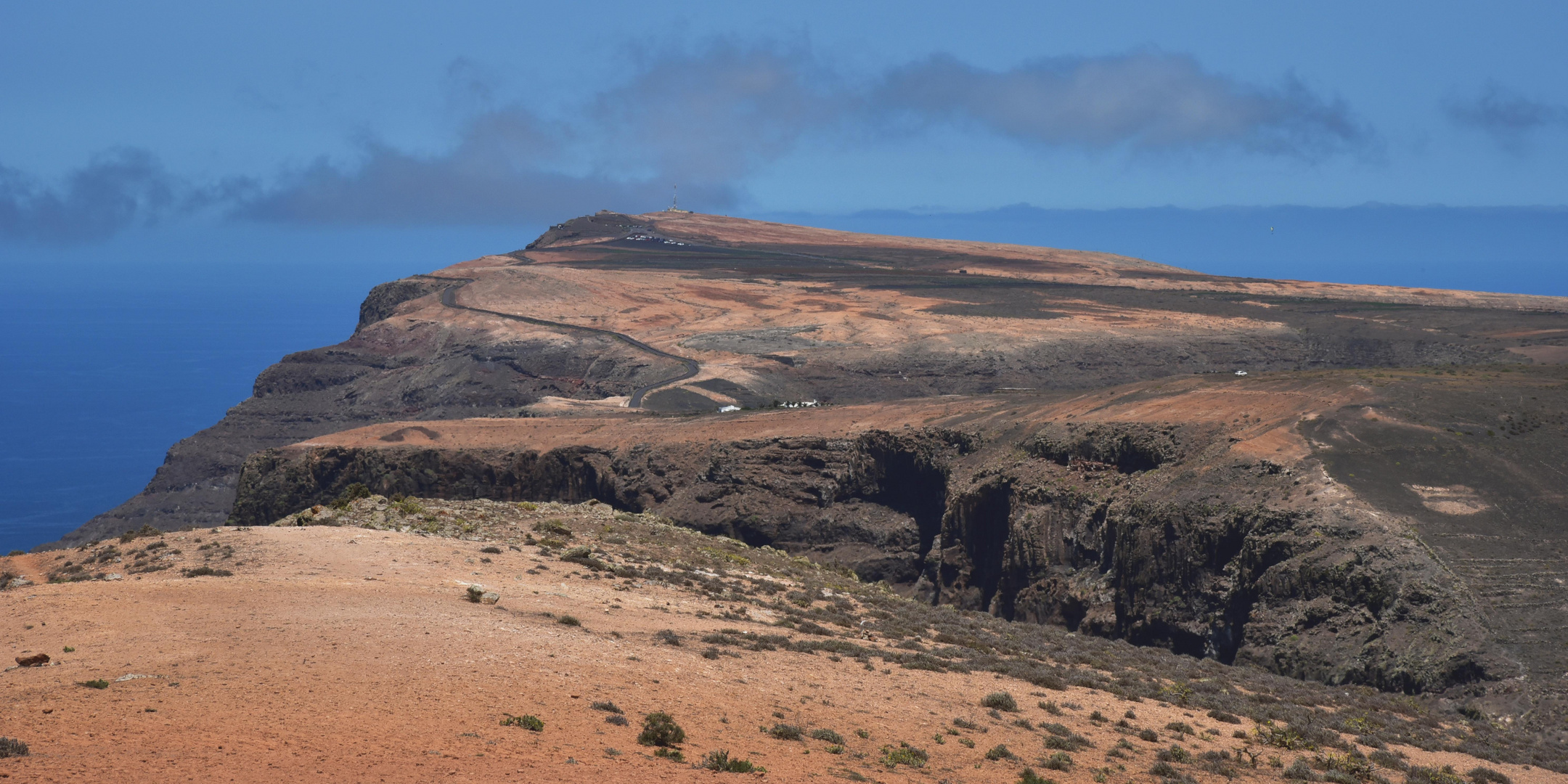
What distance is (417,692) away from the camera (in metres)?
15.8

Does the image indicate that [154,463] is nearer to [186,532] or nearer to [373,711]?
[186,532]

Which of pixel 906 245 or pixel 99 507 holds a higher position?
pixel 906 245

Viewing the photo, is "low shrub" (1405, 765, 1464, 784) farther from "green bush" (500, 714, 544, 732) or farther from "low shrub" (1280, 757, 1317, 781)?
"green bush" (500, 714, 544, 732)

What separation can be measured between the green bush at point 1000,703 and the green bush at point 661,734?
20.4 feet

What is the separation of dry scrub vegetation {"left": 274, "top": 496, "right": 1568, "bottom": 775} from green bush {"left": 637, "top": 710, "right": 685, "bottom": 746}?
0.35 ft

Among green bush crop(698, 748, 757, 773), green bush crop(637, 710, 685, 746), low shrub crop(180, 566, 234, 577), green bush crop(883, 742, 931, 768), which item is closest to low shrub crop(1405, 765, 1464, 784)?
green bush crop(883, 742, 931, 768)

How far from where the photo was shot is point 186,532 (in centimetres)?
2697

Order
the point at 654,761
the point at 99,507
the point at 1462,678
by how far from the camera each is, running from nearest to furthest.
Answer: the point at 654,761 < the point at 1462,678 < the point at 99,507

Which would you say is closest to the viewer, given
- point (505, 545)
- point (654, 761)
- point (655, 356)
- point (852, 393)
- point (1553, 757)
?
point (654, 761)

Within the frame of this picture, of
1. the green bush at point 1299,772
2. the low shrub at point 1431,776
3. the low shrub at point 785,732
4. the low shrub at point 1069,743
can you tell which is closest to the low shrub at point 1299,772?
the green bush at point 1299,772

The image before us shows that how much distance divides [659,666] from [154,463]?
124 metres

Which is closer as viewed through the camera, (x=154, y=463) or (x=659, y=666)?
(x=659, y=666)

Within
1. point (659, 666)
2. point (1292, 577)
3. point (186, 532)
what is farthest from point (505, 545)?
point (1292, 577)

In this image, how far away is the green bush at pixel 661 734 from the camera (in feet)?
48.9
